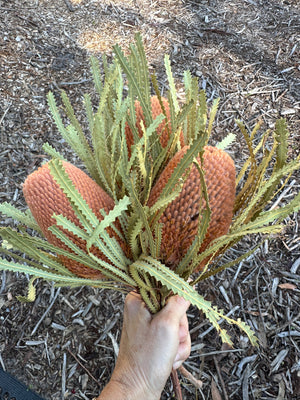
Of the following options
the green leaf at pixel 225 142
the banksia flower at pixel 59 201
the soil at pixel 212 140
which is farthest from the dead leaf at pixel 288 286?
the banksia flower at pixel 59 201

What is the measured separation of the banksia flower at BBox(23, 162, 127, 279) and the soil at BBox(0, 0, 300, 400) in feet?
2.11

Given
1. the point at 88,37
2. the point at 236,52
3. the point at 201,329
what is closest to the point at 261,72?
the point at 236,52

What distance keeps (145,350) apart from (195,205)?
0.43m

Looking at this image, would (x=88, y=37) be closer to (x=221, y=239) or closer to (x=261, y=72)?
(x=261, y=72)

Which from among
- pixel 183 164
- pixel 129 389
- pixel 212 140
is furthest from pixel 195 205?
pixel 212 140

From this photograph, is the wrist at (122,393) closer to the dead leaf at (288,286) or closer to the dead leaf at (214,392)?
the dead leaf at (214,392)

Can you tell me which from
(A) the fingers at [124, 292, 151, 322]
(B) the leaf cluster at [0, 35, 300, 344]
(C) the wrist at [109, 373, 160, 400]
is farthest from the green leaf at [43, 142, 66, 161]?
(C) the wrist at [109, 373, 160, 400]

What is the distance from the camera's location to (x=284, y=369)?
3.95 ft

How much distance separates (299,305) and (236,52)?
1253 mm

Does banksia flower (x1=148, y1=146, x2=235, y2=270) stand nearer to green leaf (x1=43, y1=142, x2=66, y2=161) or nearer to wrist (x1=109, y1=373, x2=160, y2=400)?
green leaf (x1=43, y1=142, x2=66, y2=161)

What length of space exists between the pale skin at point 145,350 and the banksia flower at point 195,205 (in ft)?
0.69

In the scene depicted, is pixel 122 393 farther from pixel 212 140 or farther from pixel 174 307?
pixel 212 140

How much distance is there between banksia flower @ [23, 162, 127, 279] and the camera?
68 centimetres

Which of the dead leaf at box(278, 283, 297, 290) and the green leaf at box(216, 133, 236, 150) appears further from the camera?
the dead leaf at box(278, 283, 297, 290)
